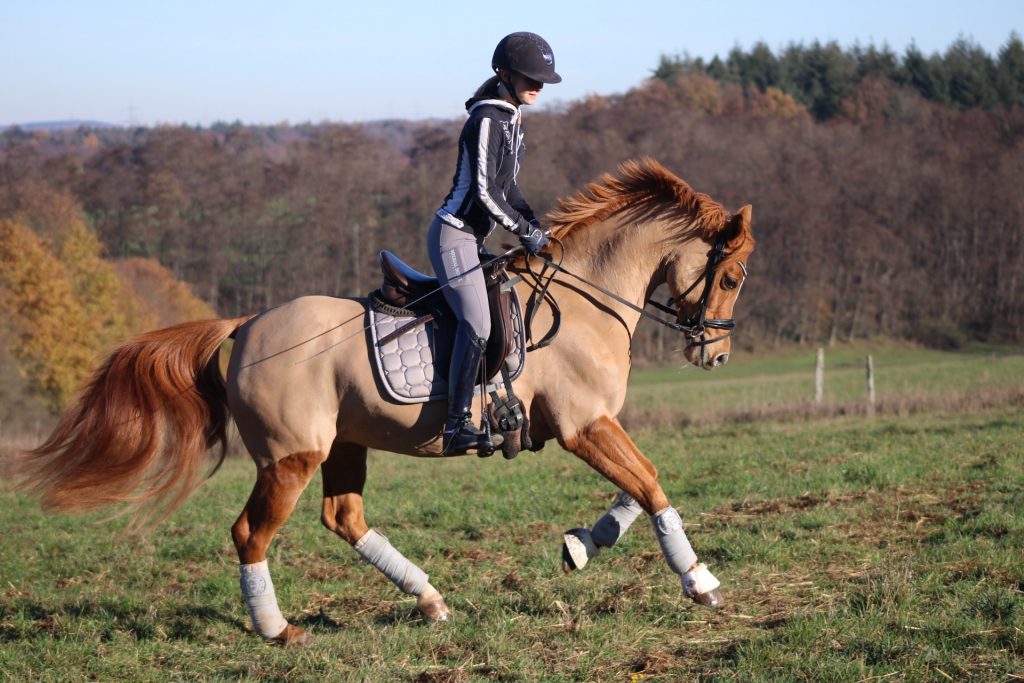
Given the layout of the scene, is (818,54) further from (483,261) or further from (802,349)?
(483,261)

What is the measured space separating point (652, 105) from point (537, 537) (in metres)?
85.9

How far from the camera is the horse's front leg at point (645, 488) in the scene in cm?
602

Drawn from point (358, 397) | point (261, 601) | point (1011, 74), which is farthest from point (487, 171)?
point (1011, 74)

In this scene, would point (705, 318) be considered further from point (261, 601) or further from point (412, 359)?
point (261, 601)

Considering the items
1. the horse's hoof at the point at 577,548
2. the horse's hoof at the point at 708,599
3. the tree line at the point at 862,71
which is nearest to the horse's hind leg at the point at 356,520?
the horse's hoof at the point at 577,548

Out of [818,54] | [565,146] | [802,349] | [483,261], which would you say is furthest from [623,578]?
[818,54]

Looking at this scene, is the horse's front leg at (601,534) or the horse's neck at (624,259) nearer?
the horse's front leg at (601,534)

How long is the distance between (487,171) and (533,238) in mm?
520

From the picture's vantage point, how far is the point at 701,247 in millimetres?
6605

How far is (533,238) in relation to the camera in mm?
6312

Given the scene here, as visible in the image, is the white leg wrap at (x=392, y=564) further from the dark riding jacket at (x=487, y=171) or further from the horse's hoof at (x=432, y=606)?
the dark riding jacket at (x=487, y=171)

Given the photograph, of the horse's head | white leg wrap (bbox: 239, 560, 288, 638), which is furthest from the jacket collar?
white leg wrap (bbox: 239, 560, 288, 638)

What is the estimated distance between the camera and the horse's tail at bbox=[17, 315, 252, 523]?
6691mm

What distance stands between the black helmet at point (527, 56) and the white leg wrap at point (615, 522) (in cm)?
269
